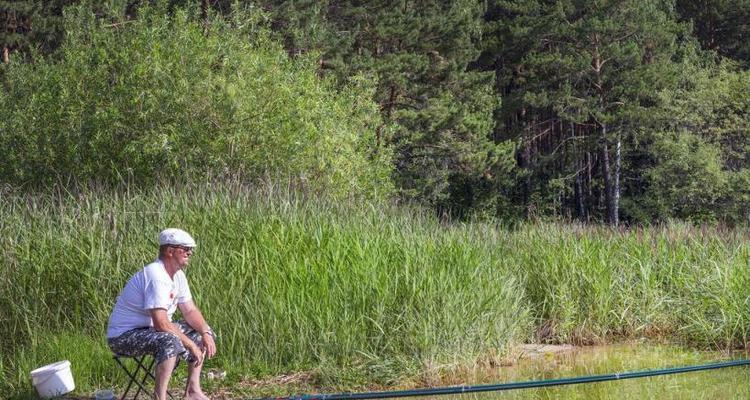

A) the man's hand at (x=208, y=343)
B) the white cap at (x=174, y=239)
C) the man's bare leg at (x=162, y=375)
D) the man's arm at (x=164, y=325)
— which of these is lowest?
the man's bare leg at (x=162, y=375)

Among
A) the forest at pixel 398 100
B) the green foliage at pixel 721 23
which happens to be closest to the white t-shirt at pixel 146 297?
the forest at pixel 398 100

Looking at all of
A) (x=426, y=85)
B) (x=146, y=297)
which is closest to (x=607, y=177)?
(x=426, y=85)

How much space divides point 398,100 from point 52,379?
75.5 ft

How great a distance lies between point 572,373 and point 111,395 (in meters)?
4.09

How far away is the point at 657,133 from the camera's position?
3142 cm

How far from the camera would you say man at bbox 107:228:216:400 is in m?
5.99

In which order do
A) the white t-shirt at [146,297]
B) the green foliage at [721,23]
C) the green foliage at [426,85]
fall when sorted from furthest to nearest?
the green foliage at [721,23] < the green foliage at [426,85] < the white t-shirt at [146,297]

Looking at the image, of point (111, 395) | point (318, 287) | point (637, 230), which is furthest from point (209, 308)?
point (637, 230)

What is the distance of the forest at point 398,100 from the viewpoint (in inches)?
630

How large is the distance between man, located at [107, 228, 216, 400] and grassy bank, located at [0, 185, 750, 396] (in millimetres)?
1710

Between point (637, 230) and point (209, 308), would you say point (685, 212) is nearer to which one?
point (637, 230)

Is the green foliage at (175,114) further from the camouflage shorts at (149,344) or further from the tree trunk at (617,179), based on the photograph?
the tree trunk at (617,179)

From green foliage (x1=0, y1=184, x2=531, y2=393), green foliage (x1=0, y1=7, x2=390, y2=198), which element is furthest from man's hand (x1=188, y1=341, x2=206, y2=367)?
green foliage (x1=0, y1=7, x2=390, y2=198)

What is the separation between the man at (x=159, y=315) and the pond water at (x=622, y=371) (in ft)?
8.51
